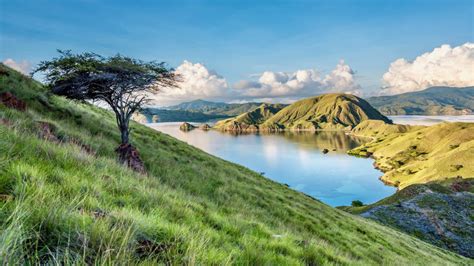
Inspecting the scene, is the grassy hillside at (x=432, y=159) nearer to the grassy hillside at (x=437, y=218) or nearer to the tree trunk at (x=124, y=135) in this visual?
the grassy hillside at (x=437, y=218)

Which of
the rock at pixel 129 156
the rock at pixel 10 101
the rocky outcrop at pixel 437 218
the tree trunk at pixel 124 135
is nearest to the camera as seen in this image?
the rock at pixel 10 101

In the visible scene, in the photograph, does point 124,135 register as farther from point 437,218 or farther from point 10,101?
point 437,218

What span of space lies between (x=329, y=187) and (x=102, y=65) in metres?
136

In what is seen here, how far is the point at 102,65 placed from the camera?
59.5ft

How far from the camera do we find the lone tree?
17.7 meters

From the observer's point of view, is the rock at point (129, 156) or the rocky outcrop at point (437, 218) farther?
the rocky outcrop at point (437, 218)

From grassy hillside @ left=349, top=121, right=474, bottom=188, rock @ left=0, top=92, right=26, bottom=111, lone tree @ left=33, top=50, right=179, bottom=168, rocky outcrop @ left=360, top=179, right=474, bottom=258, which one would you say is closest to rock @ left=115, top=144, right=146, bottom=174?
lone tree @ left=33, top=50, right=179, bottom=168

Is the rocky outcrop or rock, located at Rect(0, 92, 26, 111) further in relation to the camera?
the rocky outcrop

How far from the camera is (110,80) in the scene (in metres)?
18.2

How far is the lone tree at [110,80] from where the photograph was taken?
1770cm

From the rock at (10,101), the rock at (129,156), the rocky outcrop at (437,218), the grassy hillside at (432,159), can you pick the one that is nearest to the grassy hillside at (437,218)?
the rocky outcrop at (437,218)

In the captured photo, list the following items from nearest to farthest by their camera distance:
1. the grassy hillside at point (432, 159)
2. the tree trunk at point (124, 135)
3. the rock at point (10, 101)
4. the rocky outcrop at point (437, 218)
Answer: the rock at point (10, 101), the tree trunk at point (124, 135), the rocky outcrop at point (437, 218), the grassy hillside at point (432, 159)

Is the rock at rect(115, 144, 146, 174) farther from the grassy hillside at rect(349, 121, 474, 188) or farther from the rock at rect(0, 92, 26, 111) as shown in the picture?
the grassy hillside at rect(349, 121, 474, 188)

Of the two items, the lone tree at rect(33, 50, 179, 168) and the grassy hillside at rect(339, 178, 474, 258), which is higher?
the lone tree at rect(33, 50, 179, 168)
